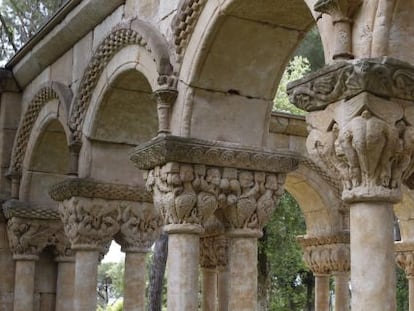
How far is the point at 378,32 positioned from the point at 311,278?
59.5ft

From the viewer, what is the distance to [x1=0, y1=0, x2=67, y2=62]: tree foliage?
680 inches

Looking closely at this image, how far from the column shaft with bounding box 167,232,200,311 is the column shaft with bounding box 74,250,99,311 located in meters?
2.13

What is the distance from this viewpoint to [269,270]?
1677 cm

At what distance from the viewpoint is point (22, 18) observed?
17.6 metres

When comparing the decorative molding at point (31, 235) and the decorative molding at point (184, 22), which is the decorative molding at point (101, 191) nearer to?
the decorative molding at point (31, 235)

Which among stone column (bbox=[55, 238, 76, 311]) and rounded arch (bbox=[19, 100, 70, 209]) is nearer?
rounded arch (bbox=[19, 100, 70, 209])

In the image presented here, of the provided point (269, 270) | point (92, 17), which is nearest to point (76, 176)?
point (92, 17)

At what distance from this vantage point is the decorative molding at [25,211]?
9797mm

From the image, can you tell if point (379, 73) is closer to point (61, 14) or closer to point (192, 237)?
point (192, 237)

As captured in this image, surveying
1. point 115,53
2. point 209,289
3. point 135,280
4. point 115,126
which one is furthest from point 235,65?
point 209,289

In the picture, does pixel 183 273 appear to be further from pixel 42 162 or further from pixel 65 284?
pixel 42 162

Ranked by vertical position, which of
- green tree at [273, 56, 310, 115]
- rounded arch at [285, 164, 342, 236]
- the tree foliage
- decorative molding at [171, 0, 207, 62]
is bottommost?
rounded arch at [285, 164, 342, 236]

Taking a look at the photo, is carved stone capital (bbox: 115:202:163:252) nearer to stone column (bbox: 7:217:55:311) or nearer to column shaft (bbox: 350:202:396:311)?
stone column (bbox: 7:217:55:311)

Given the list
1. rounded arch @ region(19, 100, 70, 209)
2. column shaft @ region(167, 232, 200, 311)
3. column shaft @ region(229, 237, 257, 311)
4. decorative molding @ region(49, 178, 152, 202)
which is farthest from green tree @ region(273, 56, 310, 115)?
column shaft @ region(167, 232, 200, 311)
